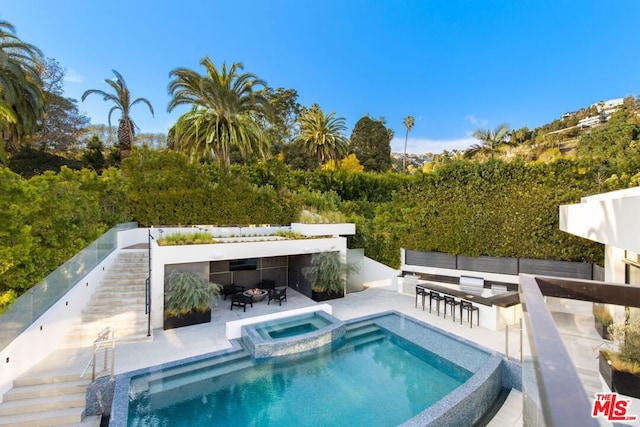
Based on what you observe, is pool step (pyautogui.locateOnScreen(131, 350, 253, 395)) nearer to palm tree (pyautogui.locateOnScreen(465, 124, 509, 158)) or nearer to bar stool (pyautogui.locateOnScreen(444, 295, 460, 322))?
bar stool (pyautogui.locateOnScreen(444, 295, 460, 322))

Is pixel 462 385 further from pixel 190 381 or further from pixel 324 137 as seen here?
pixel 324 137

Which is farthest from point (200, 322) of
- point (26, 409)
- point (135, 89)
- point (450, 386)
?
point (135, 89)

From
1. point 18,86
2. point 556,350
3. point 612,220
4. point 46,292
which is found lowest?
point 46,292

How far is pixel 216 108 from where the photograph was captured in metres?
16.7

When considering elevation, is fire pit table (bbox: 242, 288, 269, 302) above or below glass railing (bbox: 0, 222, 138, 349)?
below

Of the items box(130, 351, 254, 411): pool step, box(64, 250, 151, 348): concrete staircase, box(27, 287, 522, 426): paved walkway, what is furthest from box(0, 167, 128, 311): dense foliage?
box(130, 351, 254, 411): pool step

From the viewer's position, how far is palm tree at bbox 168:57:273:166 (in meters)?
16.2

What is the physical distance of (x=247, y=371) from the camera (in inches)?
295

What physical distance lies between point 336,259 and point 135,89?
19.1 m

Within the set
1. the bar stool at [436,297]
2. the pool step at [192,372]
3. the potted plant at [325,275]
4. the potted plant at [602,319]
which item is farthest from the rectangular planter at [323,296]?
the potted plant at [602,319]

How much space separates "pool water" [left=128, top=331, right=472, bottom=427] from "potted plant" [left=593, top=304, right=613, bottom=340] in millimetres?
3698

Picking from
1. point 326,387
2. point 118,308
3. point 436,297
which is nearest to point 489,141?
point 436,297

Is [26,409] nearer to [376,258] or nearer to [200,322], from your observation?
[200,322]

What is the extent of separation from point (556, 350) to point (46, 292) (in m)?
10.3
